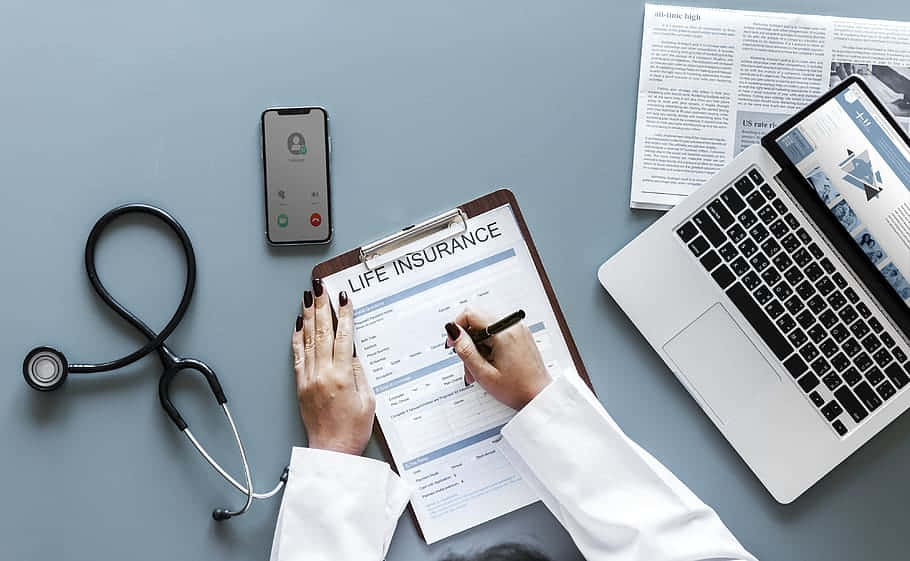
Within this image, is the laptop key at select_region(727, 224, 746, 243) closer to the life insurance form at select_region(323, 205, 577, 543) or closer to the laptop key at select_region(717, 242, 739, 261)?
the laptop key at select_region(717, 242, 739, 261)

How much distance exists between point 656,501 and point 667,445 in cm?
11

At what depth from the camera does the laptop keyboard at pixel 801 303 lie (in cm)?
83

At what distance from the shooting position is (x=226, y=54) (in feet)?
2.98

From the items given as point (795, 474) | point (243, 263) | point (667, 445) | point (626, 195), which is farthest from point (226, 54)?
point (795, 474)

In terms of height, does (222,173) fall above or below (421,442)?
above

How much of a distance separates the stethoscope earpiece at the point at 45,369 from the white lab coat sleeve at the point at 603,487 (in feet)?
1.61

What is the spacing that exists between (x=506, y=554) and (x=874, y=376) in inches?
16.9

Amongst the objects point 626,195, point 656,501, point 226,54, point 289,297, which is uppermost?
point 226,54

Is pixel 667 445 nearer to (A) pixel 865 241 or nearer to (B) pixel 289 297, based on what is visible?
(A) pixel 865 241

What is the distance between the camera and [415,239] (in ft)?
2.94

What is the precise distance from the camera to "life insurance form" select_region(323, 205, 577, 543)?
0.89m

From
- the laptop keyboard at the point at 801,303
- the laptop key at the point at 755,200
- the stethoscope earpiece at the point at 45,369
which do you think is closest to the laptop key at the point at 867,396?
the laptop keyboard at the point at 801,303

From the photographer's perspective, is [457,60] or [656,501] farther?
[457,60]

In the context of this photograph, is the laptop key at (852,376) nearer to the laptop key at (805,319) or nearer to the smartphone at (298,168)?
the laptop key at (805,319)
